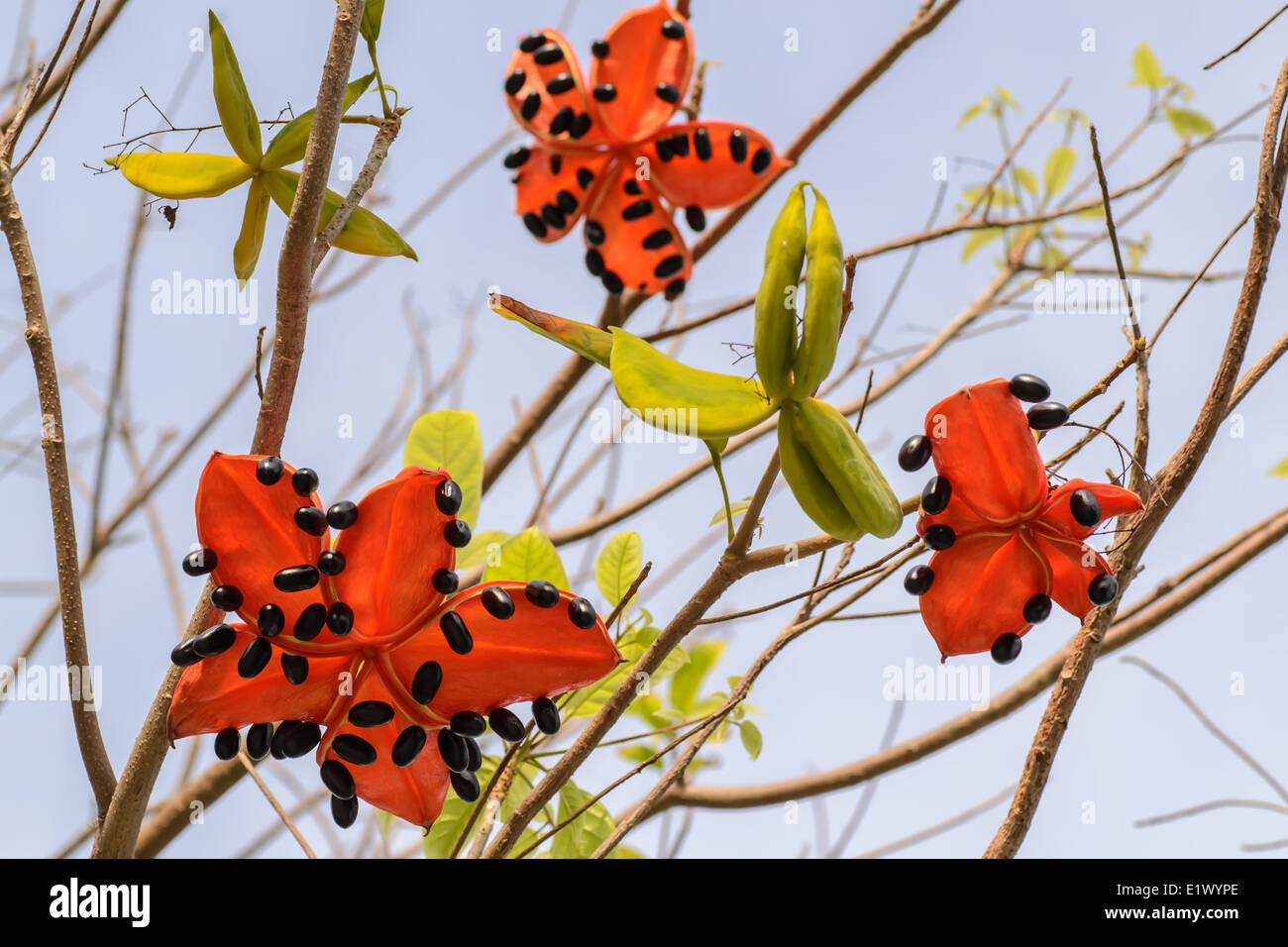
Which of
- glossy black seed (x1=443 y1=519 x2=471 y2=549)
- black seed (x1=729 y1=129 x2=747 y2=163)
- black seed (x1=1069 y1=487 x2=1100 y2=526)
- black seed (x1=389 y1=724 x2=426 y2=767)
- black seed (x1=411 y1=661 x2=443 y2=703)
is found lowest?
black seed (x1=389 y1=724 x2=426 y2=767)

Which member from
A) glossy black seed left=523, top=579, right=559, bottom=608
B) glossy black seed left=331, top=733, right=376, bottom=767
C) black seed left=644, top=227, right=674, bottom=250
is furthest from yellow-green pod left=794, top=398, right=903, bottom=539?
black seed left=644, top=227, right=674, bottom=250

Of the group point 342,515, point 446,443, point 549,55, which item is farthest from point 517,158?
point 342,515

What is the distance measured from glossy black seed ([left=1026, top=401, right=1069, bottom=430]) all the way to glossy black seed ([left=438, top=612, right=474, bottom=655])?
0.24 meters

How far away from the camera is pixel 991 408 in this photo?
1.39 feet

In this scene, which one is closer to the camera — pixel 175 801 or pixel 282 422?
pixel 282 422

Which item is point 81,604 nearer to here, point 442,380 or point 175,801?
point 175,801

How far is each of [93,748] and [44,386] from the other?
172mm

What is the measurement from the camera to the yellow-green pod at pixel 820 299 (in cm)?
37

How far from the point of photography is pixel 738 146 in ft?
2.85

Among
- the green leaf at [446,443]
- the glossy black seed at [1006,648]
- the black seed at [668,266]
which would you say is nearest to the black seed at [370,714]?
the green leaf at [446,443]

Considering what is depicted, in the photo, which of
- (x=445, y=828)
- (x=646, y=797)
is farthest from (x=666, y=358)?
(x=445, y=828)

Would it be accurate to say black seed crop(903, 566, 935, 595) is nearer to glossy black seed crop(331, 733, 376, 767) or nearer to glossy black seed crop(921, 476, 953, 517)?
glossy black seed crop(921, 476, 953, 517)

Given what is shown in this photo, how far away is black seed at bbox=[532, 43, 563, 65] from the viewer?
0.88 m

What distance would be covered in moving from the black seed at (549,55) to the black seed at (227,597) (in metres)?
0.60
